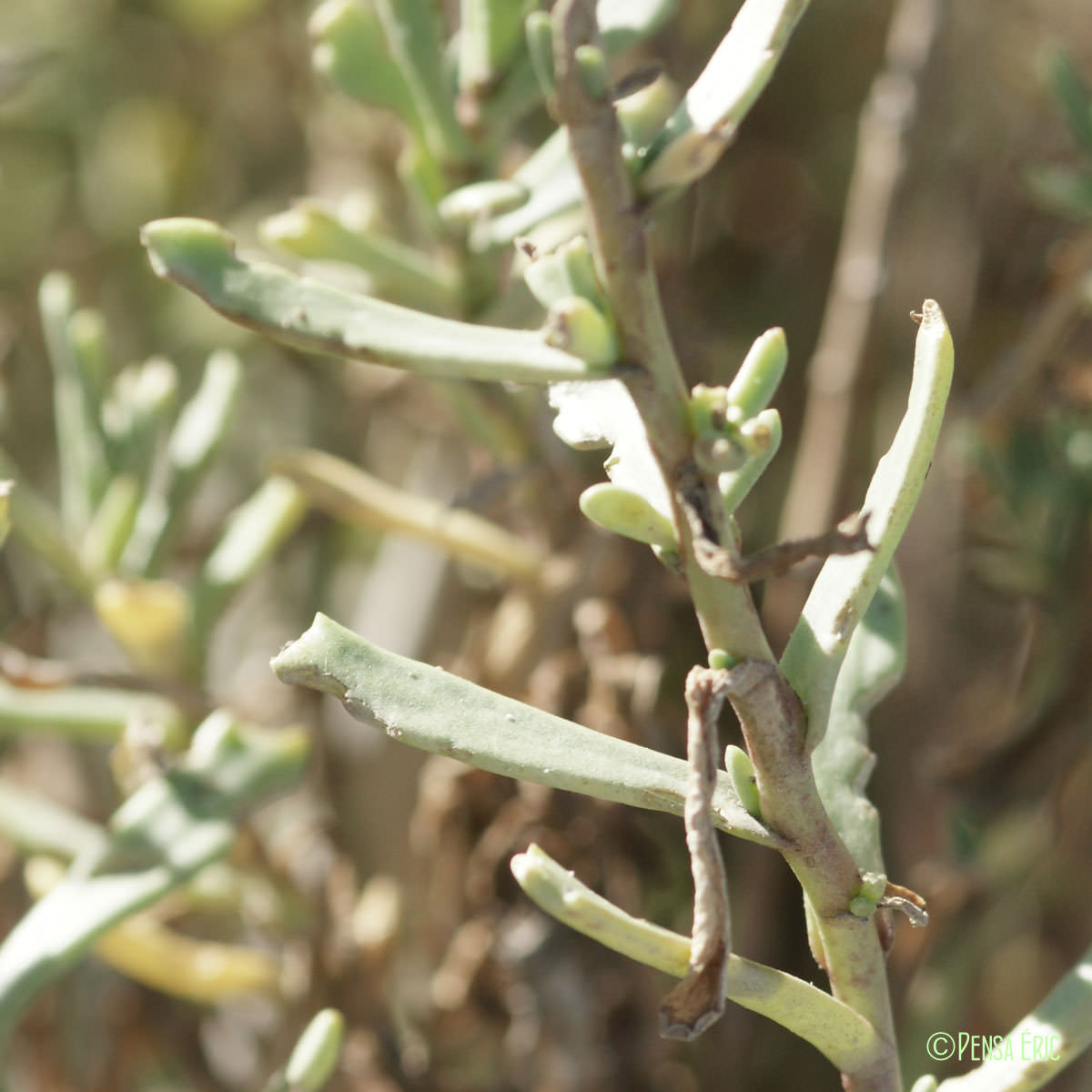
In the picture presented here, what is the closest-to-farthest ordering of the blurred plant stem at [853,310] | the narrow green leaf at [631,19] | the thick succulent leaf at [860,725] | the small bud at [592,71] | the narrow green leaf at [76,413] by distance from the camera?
the small bud at [592,71] → the thick succulent leaf at [860,725] → the narrow green leaf at [631,19] → the narrow green leaf at [76,413] → the blurred plant stem at [853,310]

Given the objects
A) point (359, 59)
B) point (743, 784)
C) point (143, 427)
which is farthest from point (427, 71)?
point (743, 784)

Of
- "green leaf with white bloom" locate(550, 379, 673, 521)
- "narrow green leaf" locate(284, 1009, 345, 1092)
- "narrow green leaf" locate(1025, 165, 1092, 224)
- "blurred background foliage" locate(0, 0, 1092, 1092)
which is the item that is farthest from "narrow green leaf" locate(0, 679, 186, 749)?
"narrow green leaf" locate(1025, 165, 1092, 224)

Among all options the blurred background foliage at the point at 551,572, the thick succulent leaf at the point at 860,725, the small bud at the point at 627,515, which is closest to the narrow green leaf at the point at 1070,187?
the blurred background foliage at the point at 551,572

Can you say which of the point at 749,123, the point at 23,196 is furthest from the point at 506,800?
the point at 23,196

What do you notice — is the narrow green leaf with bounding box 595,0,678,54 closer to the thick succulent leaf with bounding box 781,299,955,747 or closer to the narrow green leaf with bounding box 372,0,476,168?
the narrow green leaf with bounding box 372,0,476,168

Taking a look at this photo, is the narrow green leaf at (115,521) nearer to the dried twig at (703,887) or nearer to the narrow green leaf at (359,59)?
the narrow green leaf at (359,59)

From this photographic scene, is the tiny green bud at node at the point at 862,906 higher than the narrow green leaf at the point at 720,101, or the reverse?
the narrow green leaf at the point at 720,101
